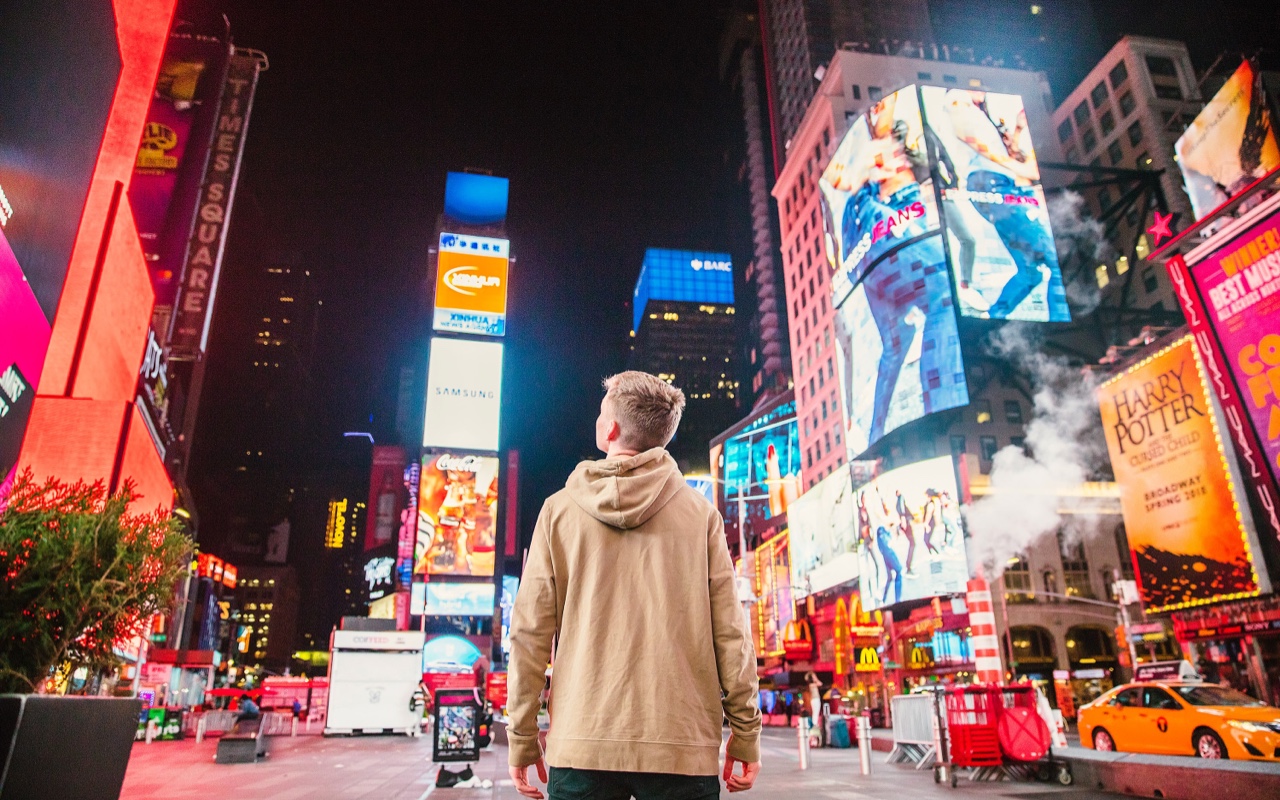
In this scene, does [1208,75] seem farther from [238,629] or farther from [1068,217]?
[238,629]

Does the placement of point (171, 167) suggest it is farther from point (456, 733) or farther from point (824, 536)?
point (824, 536)

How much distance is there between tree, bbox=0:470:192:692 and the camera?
4.64m

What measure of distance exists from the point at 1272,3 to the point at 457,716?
48.0 metres

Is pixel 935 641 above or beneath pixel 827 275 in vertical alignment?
beneath

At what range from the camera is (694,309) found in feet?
512

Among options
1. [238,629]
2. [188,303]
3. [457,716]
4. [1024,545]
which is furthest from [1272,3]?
[238,629]

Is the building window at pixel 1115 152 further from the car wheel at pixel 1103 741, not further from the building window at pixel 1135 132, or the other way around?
the car wheel at pixel 1103 741

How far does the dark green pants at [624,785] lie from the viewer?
2.00 m

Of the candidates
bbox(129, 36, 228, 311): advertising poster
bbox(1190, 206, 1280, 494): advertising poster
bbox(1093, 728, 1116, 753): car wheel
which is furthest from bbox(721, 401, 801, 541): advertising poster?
bbox(1093, 728, 1116, 753): car wheel

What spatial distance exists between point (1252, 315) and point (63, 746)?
1808cm

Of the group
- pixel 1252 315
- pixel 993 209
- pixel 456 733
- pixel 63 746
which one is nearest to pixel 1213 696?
pixel 1252 315

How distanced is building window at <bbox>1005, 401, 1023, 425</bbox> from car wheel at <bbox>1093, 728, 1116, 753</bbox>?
4168cm

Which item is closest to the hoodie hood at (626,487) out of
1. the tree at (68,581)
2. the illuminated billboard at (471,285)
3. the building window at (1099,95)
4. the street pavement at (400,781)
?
the tree at (68,581)

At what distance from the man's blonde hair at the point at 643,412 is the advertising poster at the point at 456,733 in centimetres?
973
